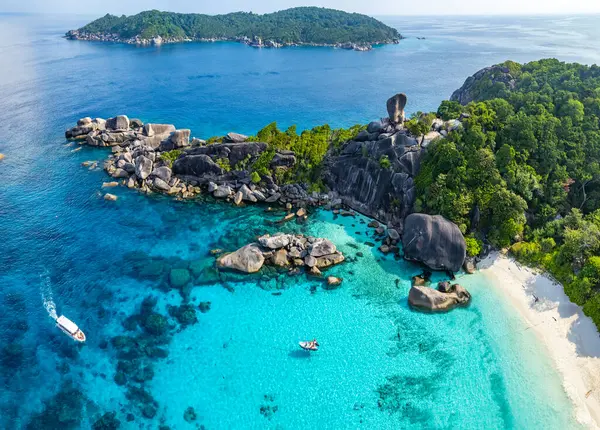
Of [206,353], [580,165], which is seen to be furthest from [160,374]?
[580,165]

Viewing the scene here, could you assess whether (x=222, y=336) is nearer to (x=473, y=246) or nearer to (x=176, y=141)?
(x=473, y=246)

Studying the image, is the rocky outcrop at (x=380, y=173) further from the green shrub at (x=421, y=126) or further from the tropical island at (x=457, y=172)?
the green shrub at (x=421, y=126)

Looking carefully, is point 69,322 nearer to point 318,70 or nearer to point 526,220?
point 526,220

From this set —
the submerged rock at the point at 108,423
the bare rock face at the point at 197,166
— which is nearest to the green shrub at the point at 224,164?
the bare rock face at the point at 197,166

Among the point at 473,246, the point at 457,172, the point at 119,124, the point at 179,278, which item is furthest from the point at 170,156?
the point at 473,246

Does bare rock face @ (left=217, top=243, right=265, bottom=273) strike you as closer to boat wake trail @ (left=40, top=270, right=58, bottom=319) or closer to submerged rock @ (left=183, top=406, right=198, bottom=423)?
submerged rock @ (left=183, top=406, right=198, bottom=423)
